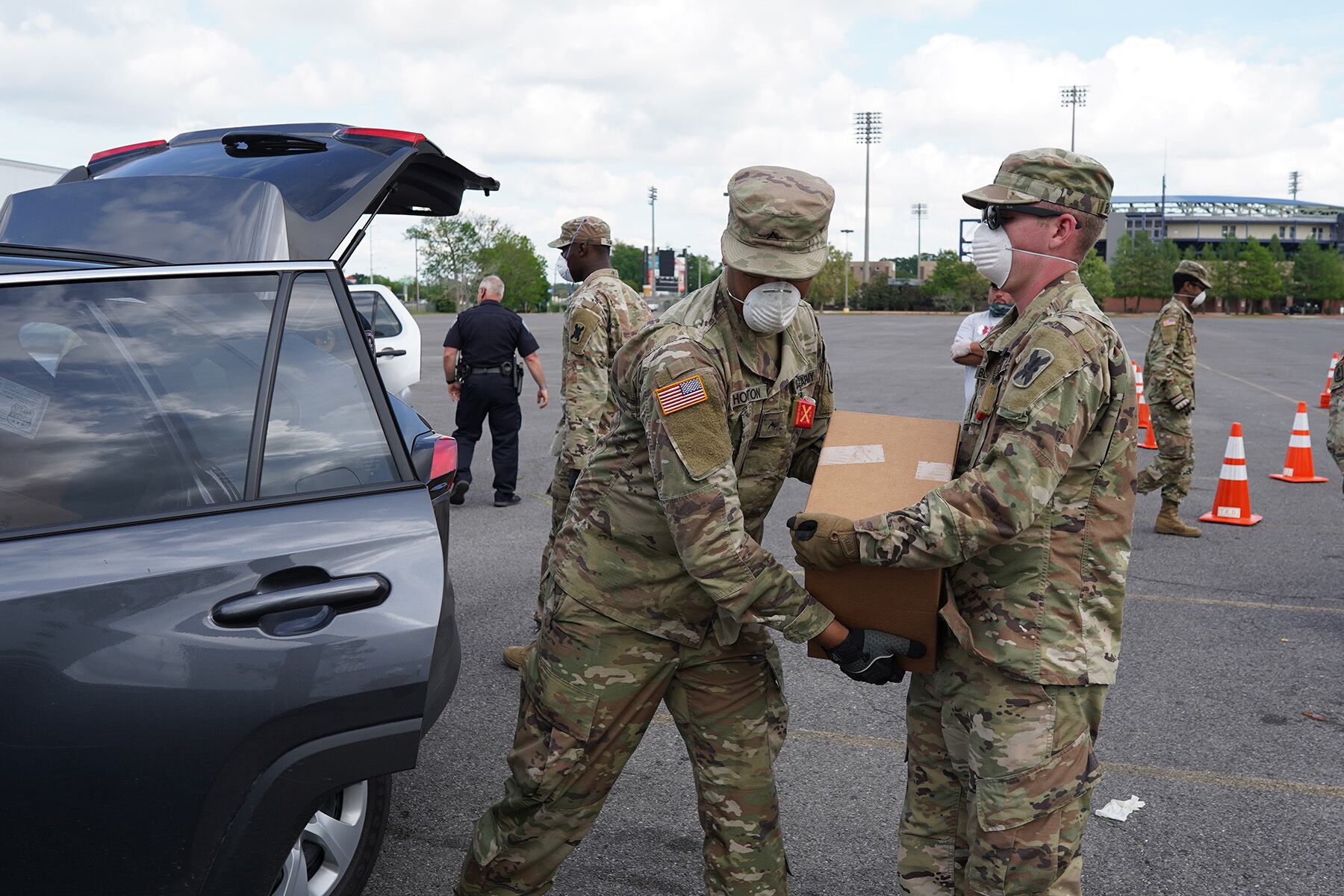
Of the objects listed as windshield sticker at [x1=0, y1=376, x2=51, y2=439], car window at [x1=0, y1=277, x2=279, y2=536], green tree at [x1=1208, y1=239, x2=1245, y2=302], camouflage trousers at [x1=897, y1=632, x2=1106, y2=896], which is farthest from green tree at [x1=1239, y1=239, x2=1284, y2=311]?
windshield sticker at [x1=0, y1=376, x2=51, y2=439]

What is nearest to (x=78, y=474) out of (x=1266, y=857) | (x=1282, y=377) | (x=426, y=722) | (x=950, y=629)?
(x=426, y=722)

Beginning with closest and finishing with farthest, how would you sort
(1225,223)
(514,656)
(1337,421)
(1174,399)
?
(514,656) < (1337,421) < (1174,399) < (1225,223)

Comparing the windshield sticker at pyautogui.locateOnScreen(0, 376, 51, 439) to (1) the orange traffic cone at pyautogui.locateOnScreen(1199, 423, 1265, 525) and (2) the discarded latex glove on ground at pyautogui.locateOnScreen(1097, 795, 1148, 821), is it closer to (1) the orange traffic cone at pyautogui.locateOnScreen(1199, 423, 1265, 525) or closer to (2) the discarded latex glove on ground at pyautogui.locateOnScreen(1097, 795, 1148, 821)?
(2) the discarded latex glove on ground at pyautogui.locateOnScreen(1097, 795, 1148, 821)

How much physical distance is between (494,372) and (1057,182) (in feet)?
22.2

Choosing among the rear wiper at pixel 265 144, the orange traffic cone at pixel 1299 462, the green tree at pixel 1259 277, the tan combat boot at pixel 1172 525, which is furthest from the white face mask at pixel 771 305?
the green tree at pixel 1259 277

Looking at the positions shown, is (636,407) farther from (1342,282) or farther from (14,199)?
(1342,282)

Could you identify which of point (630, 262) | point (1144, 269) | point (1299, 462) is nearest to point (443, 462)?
point (1299, 462)

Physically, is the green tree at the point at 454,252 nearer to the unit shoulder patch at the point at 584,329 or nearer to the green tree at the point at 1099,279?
the green tree at the point at 1099,279

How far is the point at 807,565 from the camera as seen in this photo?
2414mm

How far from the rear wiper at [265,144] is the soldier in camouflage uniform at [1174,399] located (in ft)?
20.3

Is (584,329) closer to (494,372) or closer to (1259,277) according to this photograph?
(494,372)

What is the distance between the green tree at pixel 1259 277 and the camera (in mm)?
95875

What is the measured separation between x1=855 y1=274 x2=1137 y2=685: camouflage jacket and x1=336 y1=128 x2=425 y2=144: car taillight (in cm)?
262

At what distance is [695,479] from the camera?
2.31m
